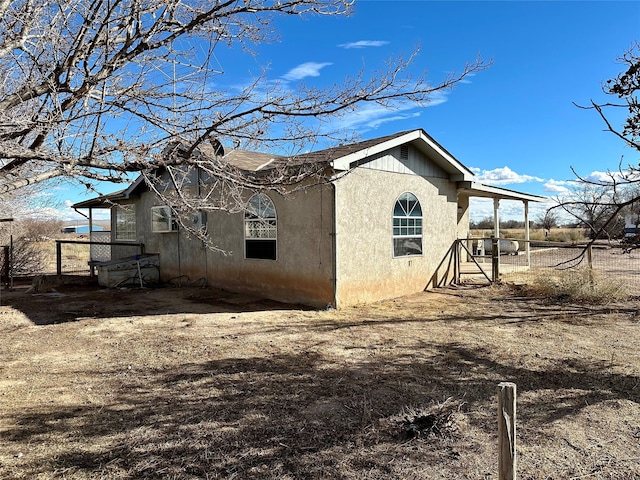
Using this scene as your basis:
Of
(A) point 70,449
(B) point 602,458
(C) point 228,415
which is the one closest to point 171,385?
(C) point 228,415

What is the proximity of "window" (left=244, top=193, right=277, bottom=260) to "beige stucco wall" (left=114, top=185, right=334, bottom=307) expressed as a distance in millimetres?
148

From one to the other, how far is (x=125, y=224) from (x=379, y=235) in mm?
9925

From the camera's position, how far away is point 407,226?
1094cm

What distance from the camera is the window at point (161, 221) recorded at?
13325 millimetres

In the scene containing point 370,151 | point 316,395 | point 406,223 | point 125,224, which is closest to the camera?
point 316,395

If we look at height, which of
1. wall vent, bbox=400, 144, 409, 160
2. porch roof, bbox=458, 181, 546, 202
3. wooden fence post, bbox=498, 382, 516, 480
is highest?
wall vent, bbox=400, 144, 409, 160

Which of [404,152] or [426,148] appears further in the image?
[426,148]

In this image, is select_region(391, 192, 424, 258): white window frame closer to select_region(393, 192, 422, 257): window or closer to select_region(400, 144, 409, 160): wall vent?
select_region(393, 192, 422, 257): window

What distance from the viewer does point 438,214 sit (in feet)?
39.2

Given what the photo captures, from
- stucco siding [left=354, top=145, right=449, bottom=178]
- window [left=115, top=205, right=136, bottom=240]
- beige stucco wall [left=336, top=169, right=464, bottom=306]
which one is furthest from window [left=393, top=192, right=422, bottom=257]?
window [left=115, top=205, right=136, bottom=240]

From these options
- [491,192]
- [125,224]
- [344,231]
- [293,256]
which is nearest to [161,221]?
[125,224]

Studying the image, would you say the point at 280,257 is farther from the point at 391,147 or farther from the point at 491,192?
the point at 491,192

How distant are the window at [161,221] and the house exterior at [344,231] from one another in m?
0.07

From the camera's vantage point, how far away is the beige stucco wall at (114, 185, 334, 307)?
9.14 m
